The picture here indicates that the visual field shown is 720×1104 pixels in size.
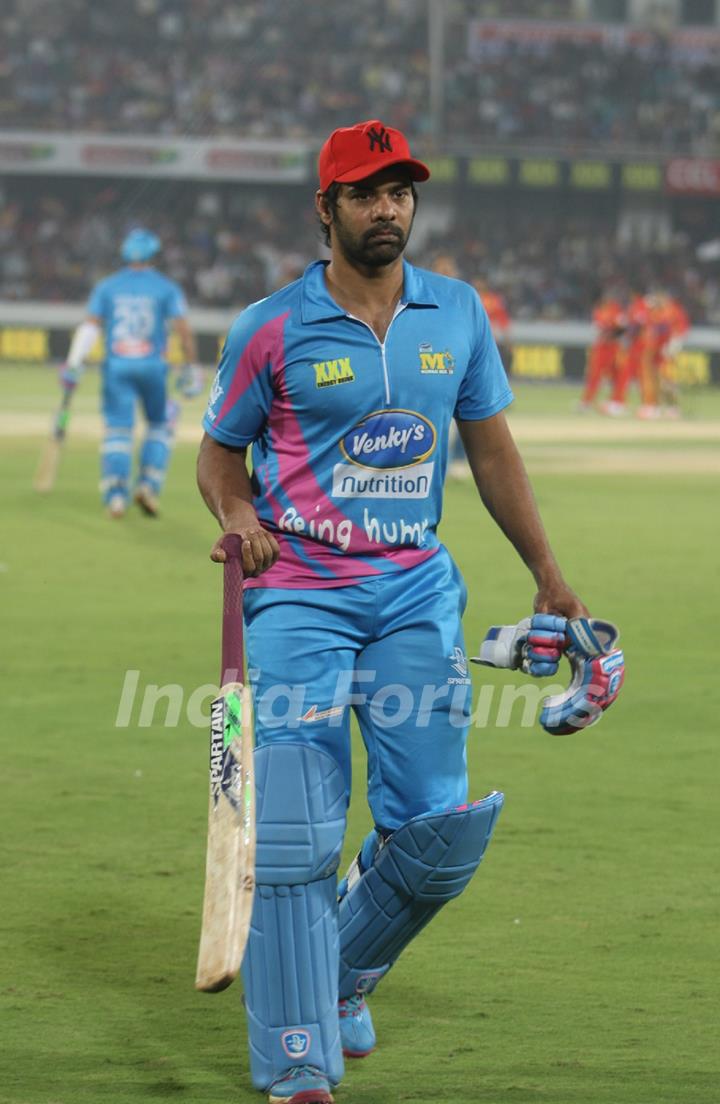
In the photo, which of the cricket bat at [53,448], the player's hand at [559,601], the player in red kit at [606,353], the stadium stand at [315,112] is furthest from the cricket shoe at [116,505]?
the stadium stand at [315,112]

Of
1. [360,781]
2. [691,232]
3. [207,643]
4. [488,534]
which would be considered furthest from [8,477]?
[691,232]

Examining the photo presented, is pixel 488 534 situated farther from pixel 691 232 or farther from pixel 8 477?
pixel 691 232

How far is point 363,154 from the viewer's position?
4797 mm

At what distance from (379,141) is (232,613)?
3.95 ft

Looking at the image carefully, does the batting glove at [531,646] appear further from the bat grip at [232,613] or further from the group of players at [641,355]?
the group of players at [641,355]

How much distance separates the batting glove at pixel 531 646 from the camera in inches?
195

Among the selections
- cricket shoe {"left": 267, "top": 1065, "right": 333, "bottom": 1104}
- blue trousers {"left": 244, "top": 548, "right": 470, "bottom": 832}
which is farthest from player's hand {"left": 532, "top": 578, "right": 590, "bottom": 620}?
cricket shoe {"left": 267, "top": 1065, "right": 333, "bottom": 1104}

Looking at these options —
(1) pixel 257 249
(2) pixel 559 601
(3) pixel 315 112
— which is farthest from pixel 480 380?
(3) pixel 315 112

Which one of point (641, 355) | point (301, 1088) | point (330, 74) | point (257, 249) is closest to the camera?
point (301, 1088)

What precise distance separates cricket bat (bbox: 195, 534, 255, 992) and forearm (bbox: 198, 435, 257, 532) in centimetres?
26

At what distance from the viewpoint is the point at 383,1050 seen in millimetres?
5062

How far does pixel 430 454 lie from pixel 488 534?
12.1m

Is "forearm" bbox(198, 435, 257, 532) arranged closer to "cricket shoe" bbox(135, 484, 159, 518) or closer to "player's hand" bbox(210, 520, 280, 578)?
"player's hand" bbox(210, 520, 280, 578)

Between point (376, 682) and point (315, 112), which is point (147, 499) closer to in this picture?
point (376, 682)
